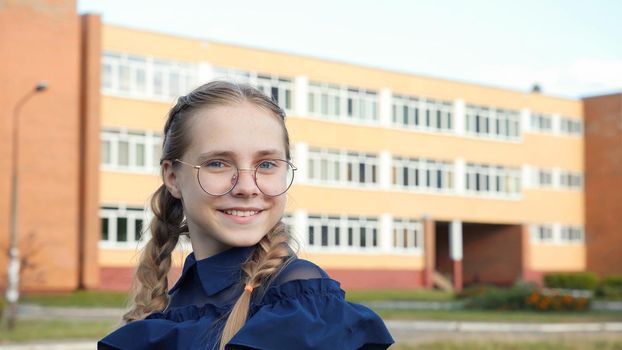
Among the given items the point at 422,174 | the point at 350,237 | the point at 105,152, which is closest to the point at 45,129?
the point at 105,152

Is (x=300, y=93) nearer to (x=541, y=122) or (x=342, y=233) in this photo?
(x=342, y=233)

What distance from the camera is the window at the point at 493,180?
58.6 m

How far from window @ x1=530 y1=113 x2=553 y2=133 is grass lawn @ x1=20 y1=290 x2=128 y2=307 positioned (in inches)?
1102

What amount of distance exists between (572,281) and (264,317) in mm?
55856

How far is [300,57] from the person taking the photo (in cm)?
5084

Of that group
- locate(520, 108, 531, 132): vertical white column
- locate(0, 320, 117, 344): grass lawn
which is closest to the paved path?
locate(0, 320, 117, 344): grass lawn

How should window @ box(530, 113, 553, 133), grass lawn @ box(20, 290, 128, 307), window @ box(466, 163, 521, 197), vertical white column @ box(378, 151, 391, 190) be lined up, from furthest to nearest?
window @ box(530, 113, 553, 133)
window @ box(466, 163, 521, 197)
vertical white column @ box(378, 151, 391, 190)
grass lawn @ box(20, 290, 128, 307)

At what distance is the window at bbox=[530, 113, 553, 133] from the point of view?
200 feet

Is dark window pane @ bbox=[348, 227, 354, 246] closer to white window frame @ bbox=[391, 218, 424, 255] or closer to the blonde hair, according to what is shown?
white window frame @ bbox=[391, 218, 424, 255]

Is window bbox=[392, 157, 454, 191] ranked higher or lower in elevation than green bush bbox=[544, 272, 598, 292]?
higher

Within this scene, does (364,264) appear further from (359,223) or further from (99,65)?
(99,65)

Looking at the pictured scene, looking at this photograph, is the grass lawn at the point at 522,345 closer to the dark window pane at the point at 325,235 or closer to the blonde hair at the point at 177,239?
the blonde hair at the point at 177,239

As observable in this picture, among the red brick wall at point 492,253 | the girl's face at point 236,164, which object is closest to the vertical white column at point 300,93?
the red brick wall at point 492,253

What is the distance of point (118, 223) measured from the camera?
45.4m
